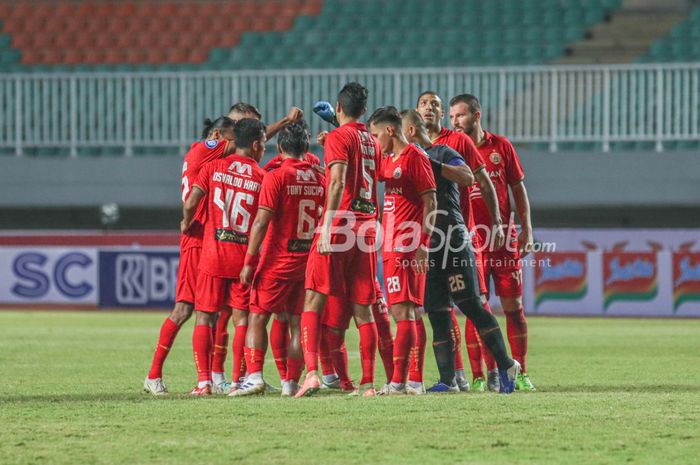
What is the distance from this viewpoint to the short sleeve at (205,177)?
349 inches

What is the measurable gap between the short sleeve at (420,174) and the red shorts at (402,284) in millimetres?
515

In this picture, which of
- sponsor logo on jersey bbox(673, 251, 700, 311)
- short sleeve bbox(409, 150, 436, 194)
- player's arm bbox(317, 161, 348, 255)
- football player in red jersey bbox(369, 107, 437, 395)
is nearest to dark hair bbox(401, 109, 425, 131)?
football player in red jersey bbox(369, 107, 437, 395)

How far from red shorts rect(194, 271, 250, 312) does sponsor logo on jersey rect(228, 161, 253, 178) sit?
77 centimetres

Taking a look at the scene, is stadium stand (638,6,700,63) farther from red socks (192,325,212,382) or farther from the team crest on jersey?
red socks (192,325,212,382)

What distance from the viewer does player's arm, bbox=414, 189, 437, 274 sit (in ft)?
26.8

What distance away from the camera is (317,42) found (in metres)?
24.7

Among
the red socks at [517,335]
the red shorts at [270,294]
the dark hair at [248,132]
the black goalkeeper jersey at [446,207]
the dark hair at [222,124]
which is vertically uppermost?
the dark hair at [222,124]

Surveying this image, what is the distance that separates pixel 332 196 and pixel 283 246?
0.88 metres

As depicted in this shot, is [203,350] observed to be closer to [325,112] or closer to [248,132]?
[248,132]

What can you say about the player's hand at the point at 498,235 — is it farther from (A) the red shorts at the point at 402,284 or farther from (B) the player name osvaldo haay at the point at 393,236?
(A) the red shorts at the point at 402,284

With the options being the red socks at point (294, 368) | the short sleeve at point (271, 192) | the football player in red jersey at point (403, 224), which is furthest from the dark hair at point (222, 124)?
the red socks at point (294, 368)

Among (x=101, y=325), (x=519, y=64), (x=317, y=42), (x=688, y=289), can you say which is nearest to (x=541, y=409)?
(x=101, y=325)

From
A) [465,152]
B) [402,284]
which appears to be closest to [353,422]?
[402,284]

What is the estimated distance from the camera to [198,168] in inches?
360
